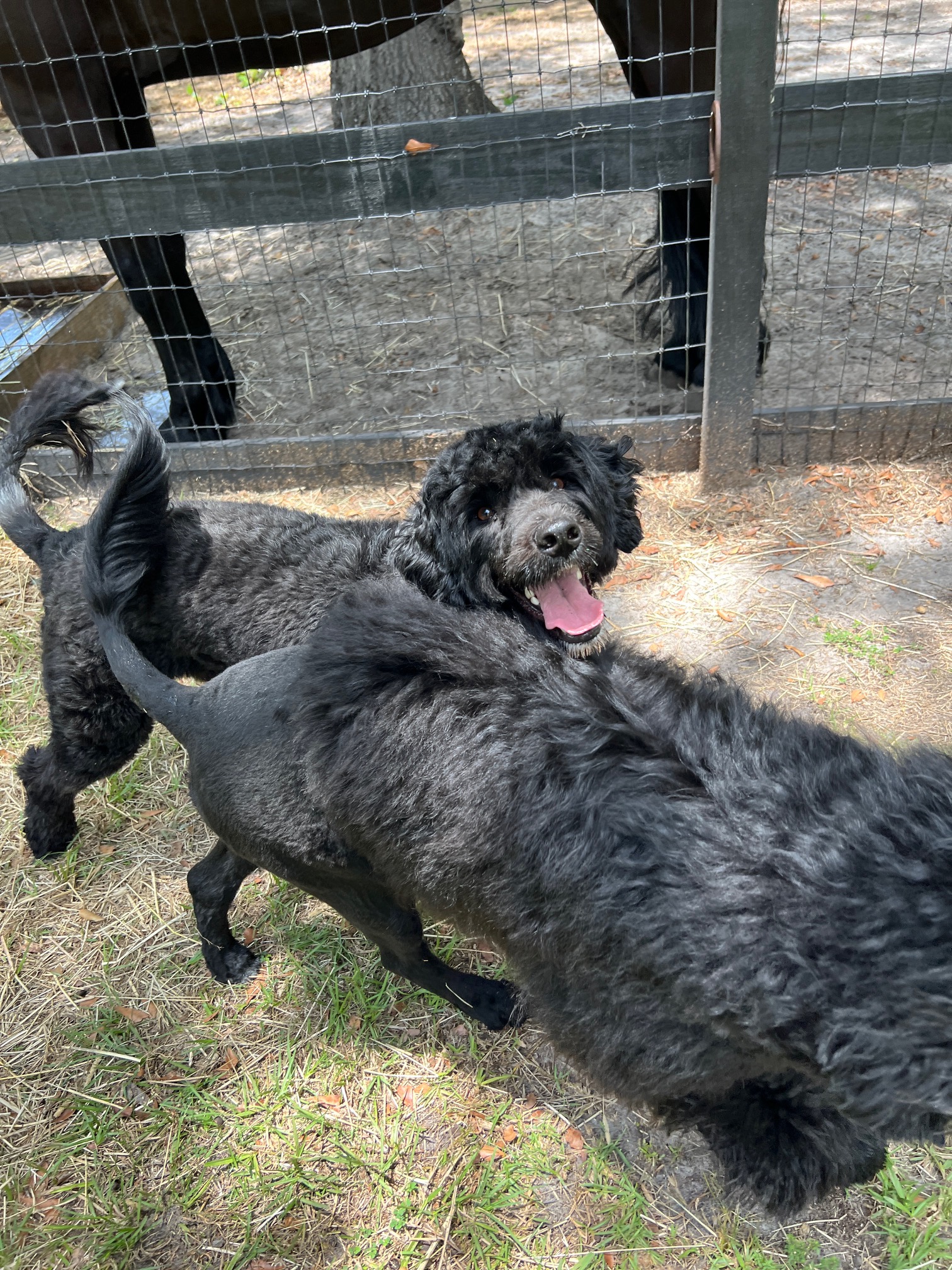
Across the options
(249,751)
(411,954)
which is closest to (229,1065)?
(411,954)

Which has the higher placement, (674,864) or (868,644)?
(674,864)

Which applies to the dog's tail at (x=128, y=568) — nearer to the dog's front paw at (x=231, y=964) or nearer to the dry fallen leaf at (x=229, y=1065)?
the dog's front paw at (x=231, y=964)

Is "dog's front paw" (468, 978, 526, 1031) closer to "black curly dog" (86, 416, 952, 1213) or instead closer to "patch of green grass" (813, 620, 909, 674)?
"black curly dog" (86, 416, 952, 1213)

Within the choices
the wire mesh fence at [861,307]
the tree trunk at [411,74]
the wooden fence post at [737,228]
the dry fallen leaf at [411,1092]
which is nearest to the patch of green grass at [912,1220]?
the dry fallen leaf at [411,1092]

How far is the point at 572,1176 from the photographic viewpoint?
2.21 m

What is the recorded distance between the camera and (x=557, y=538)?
2.57m

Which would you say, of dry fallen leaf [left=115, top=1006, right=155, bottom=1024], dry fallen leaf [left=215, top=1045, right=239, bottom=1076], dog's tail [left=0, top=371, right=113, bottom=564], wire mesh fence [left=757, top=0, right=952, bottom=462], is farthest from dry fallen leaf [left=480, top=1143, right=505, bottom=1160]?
wire mesh fence [left=757, top=0, right=952, bottom=462]

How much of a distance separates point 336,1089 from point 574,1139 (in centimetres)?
67

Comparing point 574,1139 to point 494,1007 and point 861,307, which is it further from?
point 861,307

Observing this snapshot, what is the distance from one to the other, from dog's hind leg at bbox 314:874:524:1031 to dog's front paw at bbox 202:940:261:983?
1.75 feet

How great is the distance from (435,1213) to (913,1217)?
110 cm

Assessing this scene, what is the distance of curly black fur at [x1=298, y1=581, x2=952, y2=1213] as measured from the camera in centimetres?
132

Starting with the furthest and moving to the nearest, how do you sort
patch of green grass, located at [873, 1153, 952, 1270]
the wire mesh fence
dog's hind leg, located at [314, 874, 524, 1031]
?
the wire mesh fence → dog's hind leg, located at [314, 874, 524, 1031] → patch of green grass, located at [873, 1153, 952, 1270]

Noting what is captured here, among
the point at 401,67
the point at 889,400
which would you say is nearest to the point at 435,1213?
the point at 889,400
